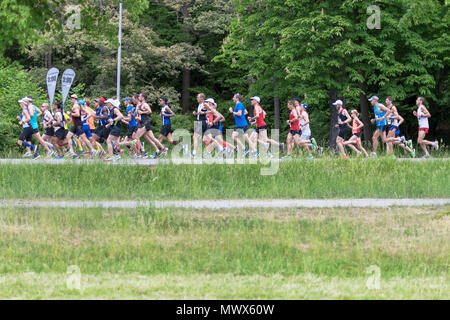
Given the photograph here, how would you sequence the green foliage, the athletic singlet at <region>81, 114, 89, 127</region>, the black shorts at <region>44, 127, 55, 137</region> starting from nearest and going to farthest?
the black shorts at <region>44, 127, 55, 137</region> → the athletic singlet at <region>81, 114, 89, 127</region> → the green foliage

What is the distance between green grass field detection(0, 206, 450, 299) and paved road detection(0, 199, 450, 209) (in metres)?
0.53

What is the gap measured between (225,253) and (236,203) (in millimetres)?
3790

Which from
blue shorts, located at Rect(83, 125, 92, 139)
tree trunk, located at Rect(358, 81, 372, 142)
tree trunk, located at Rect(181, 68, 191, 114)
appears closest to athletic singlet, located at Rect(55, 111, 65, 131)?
blue shorts, located at Rect(83, 125, 92, 139)

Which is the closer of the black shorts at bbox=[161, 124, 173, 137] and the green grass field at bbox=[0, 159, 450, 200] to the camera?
the green grass field at bbox=[0, 159, 450, 200]

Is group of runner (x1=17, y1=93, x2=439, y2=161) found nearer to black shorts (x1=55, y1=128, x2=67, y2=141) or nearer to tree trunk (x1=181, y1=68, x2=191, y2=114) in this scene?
Answer: black shorts (x1=55, y1=128, x2=67, y2=141)

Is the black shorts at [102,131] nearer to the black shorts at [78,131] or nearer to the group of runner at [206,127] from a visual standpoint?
the group of runner at [206,127]

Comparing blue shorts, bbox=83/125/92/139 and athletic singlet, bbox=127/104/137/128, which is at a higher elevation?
athletic singlet, bbox=127/104/137/128

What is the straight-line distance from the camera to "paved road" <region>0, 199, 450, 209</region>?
1271 cm

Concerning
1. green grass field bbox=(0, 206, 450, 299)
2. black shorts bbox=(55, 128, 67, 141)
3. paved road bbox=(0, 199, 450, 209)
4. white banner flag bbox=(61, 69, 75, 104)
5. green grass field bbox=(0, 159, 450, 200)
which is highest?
white banner flag bbox=(61, 69, 75, 104)

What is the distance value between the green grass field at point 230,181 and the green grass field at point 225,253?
91.2 inches

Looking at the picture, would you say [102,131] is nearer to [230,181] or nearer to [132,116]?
[132,116]

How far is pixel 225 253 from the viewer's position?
9492 mm

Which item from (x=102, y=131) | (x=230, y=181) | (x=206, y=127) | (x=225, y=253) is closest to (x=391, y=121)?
(x=206, y=127)

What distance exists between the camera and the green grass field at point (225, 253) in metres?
7.63
